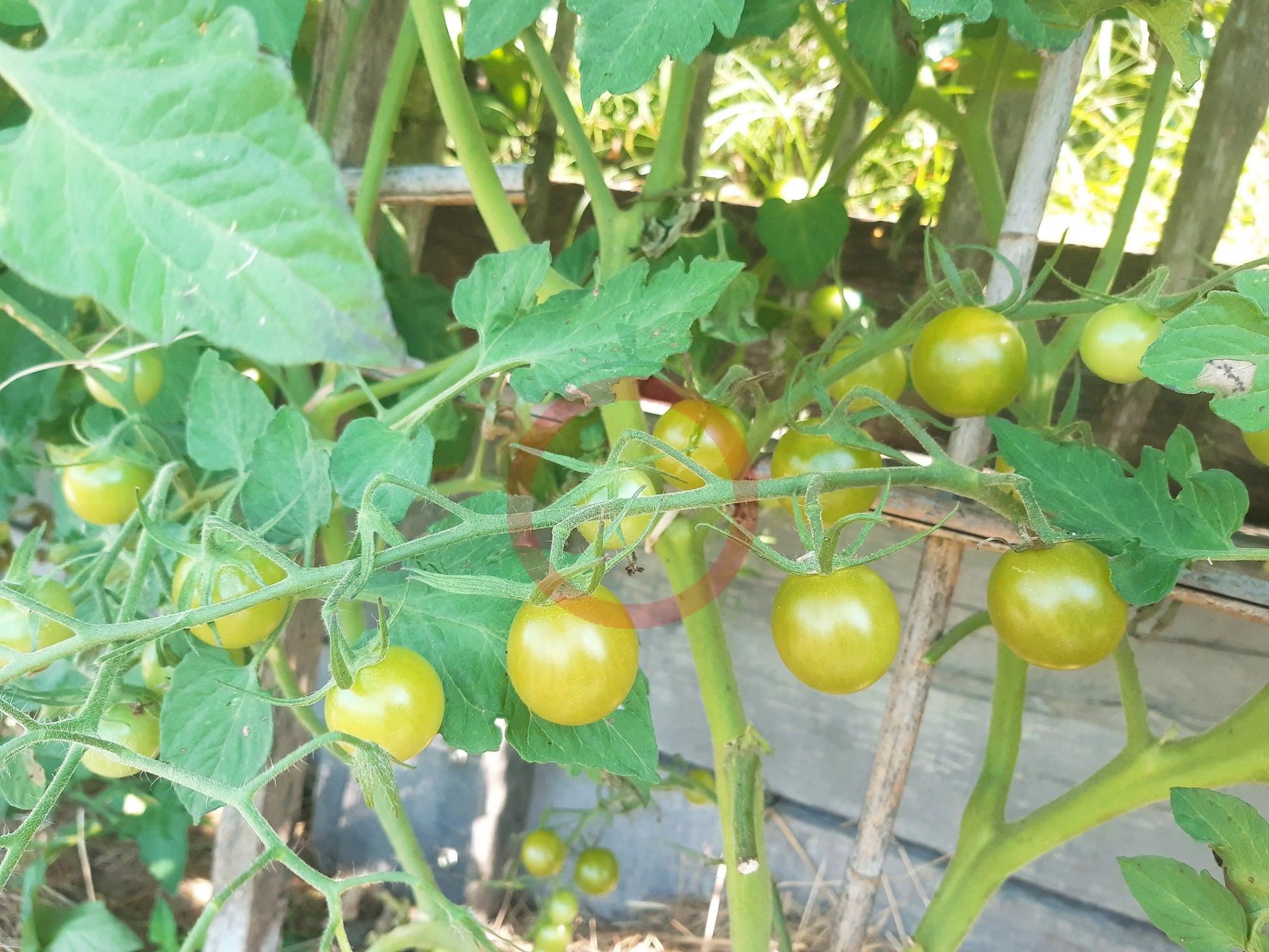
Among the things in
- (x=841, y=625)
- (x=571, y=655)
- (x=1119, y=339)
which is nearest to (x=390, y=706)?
(x=571, y=655)

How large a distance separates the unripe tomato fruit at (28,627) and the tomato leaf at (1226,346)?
50 centimetres

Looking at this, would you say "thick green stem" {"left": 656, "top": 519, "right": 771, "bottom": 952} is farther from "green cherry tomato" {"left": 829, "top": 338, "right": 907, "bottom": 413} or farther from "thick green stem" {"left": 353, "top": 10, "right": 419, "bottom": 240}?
"thick green stem" {"left": 353, "top": 10, "right": 419, "bottom": 240}

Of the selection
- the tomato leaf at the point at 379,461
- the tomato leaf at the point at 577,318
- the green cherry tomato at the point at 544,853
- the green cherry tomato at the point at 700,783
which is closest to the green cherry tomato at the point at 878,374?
the tomato leaf at the point at 577,318

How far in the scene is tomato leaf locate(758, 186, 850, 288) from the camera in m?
0.70

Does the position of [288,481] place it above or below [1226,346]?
below

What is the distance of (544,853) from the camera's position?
39.0 inches

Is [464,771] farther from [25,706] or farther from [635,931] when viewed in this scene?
[25,706]

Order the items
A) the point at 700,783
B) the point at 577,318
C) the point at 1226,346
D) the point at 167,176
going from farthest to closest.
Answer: the point at 700,783, the point at 577,318, the point at 1226,346, the point at 167,176

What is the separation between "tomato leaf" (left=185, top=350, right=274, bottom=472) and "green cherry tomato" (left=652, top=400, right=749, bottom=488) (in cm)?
25

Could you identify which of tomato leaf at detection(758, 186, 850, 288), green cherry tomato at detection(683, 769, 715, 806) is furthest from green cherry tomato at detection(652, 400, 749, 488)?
green cherry tomato at detection(683, 769, 715, 806)

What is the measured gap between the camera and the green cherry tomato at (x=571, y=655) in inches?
13.1

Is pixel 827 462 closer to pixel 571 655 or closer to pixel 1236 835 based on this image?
pixel 571 655

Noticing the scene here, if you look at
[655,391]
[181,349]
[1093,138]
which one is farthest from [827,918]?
[1093,138]

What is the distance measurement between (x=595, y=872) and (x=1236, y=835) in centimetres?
72
